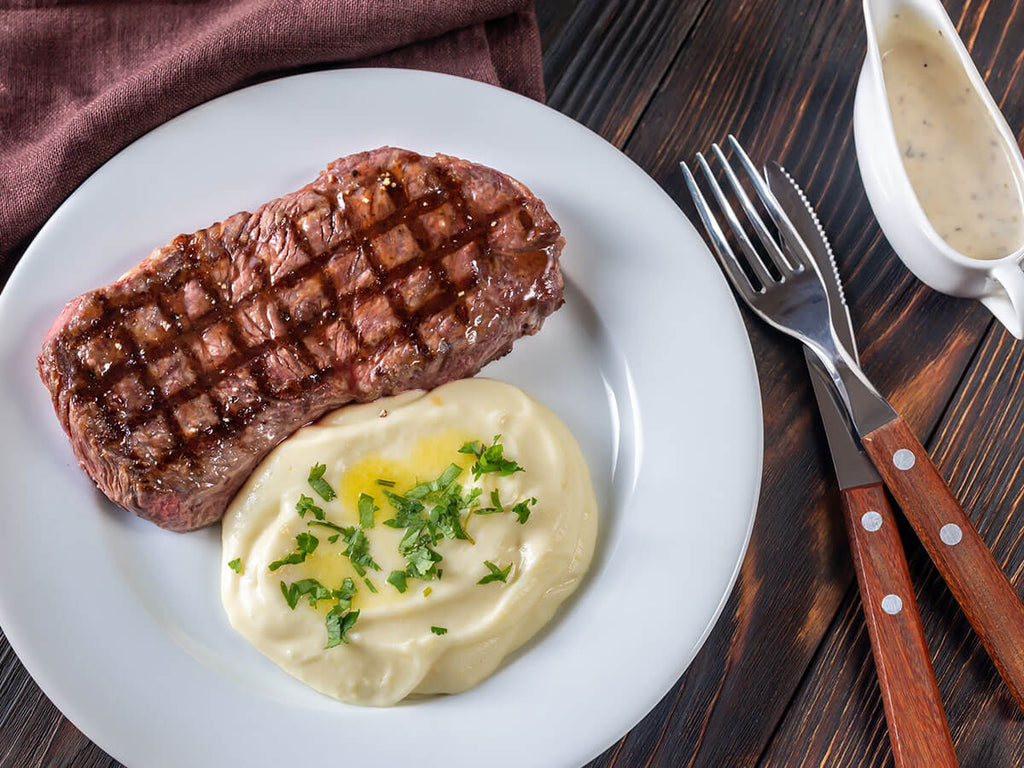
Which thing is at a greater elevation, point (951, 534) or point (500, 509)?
point (500, 509)

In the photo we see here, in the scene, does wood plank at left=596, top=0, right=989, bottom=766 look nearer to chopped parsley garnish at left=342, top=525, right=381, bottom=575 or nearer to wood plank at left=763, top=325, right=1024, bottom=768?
wood plank at left=763, top=325, right=1024, bottom=768

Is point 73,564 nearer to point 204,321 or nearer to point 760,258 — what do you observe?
point 204,321

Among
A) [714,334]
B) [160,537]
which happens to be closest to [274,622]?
[160,537]

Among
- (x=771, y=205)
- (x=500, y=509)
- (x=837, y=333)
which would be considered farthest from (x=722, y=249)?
(x=500, y=509)

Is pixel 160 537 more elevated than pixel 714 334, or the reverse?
pixel 714 334

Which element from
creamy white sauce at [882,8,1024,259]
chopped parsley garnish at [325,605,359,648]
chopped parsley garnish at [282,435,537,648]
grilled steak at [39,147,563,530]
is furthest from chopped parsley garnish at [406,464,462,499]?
creamy white sauce at [882,8,1024,259]

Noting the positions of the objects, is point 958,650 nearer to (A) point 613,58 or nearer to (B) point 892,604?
(B) point 892,604
